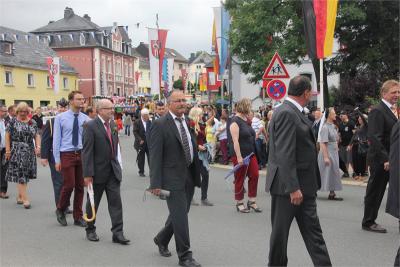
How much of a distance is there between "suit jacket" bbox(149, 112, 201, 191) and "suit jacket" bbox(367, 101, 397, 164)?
2.86 meters

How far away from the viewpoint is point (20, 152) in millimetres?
9555

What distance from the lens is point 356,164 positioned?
41.9 ft

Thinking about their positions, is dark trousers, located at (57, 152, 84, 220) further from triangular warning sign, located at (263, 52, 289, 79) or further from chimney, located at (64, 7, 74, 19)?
chimney, located at (64, 7, 74, 19)

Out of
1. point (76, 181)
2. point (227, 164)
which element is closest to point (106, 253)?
point (76, 181)

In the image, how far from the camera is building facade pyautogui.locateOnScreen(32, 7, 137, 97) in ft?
226

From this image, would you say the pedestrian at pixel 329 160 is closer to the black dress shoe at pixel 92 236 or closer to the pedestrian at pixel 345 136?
the pedestrian at pixel 345 136

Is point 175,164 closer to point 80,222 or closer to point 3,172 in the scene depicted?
point 80,222

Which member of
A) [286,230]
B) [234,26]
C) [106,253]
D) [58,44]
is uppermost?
[58,44]

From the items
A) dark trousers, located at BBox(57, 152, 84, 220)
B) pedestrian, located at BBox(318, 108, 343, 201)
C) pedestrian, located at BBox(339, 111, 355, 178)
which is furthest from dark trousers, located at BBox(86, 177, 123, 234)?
pedestrian, located at BBox(339, 111, 355, 178)

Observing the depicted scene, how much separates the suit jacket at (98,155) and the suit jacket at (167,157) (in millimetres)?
1253

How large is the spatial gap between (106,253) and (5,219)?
2934mm

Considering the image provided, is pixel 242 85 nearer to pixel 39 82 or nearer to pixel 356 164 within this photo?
pixel 39 82

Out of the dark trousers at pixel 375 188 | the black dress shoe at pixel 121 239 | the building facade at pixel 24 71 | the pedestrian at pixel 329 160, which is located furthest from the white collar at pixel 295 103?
the building facade at pixel 24 71

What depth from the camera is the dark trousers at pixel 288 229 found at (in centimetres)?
457
